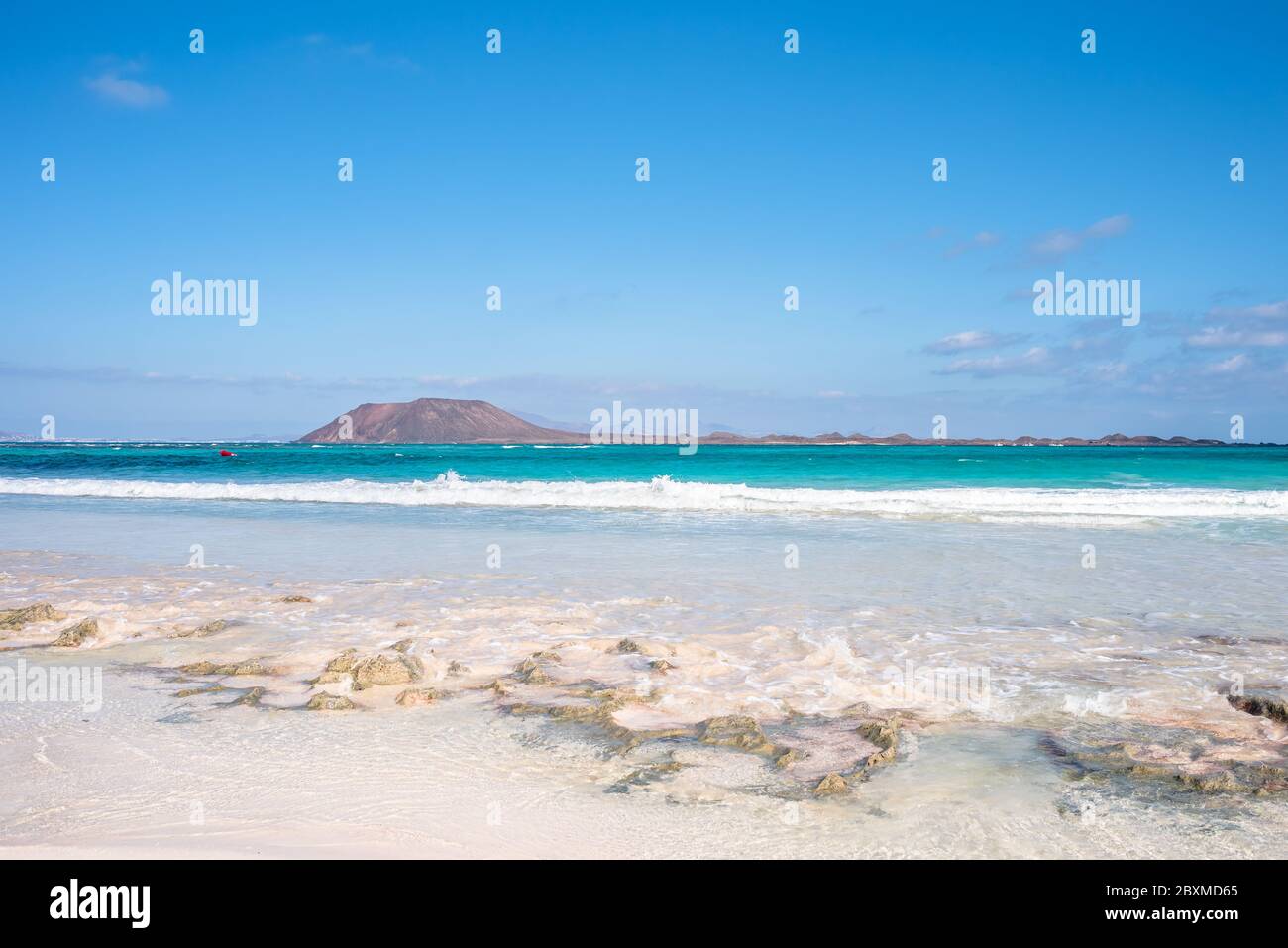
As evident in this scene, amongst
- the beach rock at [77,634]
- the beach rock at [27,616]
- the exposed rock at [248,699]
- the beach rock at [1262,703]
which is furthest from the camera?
the beach rock at [27,616]

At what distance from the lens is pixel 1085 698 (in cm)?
541

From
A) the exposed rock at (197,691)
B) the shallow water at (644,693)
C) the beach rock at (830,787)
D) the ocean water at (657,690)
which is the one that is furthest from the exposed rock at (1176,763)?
the exposed rock at (197,691)

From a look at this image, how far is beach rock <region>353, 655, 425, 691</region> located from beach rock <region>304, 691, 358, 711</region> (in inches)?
13.0

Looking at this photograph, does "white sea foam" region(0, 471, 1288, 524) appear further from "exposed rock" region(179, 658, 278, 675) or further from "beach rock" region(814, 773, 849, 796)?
"beach rock" region(814, 773, 849, 796)

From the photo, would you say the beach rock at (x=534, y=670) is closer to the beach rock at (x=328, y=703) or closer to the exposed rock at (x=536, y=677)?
the exposed rock at (x=536, y=677)

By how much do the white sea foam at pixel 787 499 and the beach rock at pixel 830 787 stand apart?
1645cm

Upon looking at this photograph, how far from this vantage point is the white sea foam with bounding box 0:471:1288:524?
20.4 meters

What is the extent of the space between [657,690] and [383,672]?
210 centimetres

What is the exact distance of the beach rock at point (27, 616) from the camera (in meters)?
7.62

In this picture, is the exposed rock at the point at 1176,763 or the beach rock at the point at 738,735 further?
the beach rock at the point at 738,735

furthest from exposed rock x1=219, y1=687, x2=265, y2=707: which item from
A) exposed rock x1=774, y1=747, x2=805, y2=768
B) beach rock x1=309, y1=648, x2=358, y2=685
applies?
exposed rock x1=774, y1=747, x2=805, y2=768
